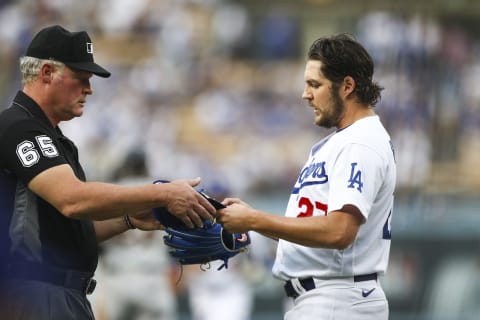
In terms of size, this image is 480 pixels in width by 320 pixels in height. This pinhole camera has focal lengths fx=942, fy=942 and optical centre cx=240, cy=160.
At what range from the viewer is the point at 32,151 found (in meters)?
4.58

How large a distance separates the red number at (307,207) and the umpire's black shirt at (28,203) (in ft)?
3.85

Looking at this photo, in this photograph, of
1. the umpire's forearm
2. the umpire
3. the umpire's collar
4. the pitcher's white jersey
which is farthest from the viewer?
the umpire's forearm

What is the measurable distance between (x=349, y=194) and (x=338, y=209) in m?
0.09

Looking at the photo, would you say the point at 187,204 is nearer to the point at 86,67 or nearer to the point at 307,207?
the point at 307,207

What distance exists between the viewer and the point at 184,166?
15.4m

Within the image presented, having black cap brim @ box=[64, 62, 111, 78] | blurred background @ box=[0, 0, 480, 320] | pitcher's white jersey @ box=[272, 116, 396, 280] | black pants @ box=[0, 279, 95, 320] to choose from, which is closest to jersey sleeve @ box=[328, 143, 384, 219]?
pitcher's white jersey @ box=[272, 116, 396, 280]

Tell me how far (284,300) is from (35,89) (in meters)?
8.45

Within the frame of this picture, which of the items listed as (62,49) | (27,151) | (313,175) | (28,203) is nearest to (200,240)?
(313,175)

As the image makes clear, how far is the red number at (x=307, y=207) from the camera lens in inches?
190

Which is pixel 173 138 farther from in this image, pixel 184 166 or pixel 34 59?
pixel 34 59

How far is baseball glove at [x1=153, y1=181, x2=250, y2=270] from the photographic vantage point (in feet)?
16.4

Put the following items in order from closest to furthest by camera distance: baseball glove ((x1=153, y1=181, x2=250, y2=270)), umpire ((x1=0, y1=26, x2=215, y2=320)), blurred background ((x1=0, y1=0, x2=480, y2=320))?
umpire ((x1=0, y1=26, x2=215, y2=320)) < baseball glove ((x1=153, y1=181, x2=250, y2=270)) < blurred background ((x1=0, y1=0, x2=480, y2=320))

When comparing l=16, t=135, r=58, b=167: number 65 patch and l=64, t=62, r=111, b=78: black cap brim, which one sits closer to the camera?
l=16, t=135, r=58, b=167: number 65 patch

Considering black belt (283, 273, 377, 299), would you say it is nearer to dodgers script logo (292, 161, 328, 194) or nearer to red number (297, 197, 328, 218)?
red number (297, 197, 328, 218)
